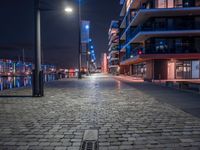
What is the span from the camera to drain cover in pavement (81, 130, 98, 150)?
5.05 m

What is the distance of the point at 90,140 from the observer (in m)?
5.46

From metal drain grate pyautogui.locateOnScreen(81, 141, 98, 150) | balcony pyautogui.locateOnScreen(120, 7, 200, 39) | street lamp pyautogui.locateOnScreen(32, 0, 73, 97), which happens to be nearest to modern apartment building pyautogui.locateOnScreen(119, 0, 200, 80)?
balcony pyautogui.locateOnScreen(120, 7, 200, 39)

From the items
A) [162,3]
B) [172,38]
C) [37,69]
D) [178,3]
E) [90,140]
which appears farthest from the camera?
[172,38]

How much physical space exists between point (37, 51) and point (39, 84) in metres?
1.86

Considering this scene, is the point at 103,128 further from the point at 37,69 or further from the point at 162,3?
the point at 162,3

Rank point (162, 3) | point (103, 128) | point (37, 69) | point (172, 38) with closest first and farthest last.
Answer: point (103, 128) < point (37, 69) < point (162, 3) < point (172, 38)

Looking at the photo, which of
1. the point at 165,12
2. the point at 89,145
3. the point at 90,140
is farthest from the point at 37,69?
the point at 165,12

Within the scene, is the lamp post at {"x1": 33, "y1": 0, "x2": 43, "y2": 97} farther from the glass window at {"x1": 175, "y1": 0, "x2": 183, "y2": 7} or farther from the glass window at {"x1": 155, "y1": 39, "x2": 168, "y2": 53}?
the glass window at {"x1": 175, "y1": 0, "x2": 183, "y2": 7}

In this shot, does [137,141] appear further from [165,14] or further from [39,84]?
[165,14]

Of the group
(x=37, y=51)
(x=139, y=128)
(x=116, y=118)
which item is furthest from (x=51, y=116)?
(x=37, y=51)

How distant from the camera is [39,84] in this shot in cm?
1345

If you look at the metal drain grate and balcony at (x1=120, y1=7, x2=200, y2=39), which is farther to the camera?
balcony at (x1=120, y1=7, x2=200, y2=39)

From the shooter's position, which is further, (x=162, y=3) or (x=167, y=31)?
(x=162, y=3)

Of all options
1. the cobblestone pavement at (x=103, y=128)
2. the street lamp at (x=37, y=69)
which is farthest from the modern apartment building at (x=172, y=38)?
the cobblestone pavement at (x=103, y=128)
